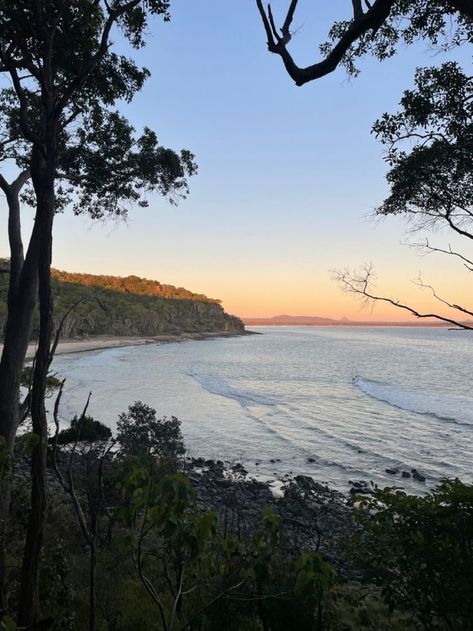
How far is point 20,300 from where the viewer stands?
6.58m

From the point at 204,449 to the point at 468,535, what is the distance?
66.5 feet

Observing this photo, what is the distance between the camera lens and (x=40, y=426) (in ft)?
11.9

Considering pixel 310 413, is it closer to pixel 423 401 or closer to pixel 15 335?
pixel 423 401

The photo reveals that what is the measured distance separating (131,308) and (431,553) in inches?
5674

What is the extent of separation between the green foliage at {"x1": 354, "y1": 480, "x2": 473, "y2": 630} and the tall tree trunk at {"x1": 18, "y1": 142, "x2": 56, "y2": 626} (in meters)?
3.11

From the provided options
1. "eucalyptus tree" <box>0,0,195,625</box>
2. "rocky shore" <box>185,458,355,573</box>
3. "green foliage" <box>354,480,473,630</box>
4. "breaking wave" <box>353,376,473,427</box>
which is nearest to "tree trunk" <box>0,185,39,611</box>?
"eucalyptus tree" <box>0,0,195,625</box>

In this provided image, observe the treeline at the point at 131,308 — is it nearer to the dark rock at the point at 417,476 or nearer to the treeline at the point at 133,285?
the treeline at the point at 133,285

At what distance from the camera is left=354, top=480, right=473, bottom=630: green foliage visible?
3.94 metres

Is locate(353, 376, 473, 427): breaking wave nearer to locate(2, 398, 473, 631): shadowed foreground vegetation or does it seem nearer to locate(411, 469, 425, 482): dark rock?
locate(411, 469, 425, 482): dark rock

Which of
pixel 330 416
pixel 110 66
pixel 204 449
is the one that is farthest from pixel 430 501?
pixel 330 416

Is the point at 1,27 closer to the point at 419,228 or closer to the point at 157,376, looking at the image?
the point at 419,228

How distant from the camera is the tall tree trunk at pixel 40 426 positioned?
336 cm

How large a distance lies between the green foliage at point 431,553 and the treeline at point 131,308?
9369 cm

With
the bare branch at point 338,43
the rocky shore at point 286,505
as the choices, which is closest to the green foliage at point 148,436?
the rocky shore at point 286,505
